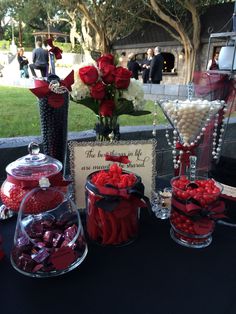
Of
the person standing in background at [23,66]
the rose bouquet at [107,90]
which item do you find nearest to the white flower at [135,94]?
the rose bouquet at [107,90]

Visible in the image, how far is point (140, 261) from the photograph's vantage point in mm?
712

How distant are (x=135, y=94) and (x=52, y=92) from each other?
255 millimetres

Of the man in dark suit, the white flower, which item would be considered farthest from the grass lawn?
the man in dark suit

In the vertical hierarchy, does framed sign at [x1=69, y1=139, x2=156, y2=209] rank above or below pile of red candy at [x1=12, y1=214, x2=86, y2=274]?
above

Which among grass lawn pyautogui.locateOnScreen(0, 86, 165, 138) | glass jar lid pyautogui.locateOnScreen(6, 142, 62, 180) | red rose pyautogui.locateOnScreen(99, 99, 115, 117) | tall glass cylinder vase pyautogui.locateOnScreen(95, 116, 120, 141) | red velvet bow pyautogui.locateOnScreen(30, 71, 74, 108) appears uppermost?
red velvet bow pyautogui.locateOnScreen(30, 71, 74, 108)

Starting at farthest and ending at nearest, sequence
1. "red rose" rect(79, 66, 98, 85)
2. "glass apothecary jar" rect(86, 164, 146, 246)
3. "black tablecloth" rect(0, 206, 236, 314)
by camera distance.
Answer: "red rose" rect(79, 66, 98, 85), "glass apothecary jar" rect(86, 164, 146, 246), "black tablecloth" rect(0, 206, 236, 314)

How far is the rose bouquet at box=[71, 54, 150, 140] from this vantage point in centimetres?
88

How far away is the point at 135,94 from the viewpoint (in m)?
0.93

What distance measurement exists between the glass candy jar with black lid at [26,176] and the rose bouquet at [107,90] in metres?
0.23

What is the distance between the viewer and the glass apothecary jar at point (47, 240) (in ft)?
2.11

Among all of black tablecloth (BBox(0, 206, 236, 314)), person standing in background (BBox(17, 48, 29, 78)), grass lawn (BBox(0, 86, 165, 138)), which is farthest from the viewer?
person standing in background (BBox(17, 48, 29, 78))

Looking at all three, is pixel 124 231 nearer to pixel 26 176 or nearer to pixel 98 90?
pixel 26 176

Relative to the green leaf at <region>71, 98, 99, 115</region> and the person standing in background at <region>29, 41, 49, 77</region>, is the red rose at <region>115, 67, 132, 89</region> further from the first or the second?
the person standing in background at <region>29, 41, 49, 77</region>

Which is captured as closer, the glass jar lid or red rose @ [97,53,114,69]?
the glass jar lid
